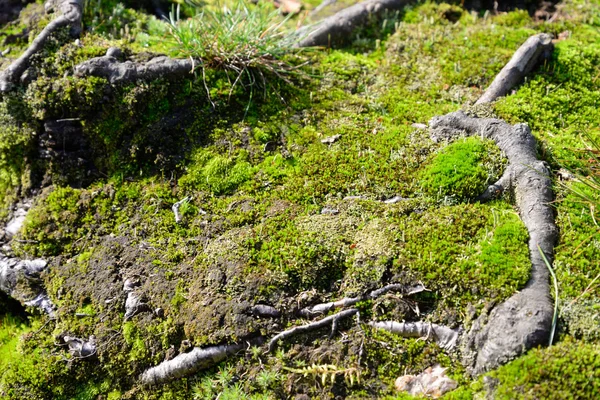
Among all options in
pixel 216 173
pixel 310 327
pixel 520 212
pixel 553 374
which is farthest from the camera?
pixel 216 173

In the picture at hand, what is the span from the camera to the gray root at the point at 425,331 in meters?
3.59

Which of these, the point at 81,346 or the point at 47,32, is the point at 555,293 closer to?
the point at 81,346

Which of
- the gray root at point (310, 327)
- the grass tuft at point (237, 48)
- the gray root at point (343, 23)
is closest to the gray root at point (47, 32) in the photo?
the grass tuft at point (237, 48)

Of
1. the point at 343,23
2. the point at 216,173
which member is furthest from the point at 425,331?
the point at 343,23

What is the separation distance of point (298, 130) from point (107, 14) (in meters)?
3.00

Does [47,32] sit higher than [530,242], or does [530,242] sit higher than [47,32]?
[47,32]

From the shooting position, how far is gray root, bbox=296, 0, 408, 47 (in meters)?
6.11

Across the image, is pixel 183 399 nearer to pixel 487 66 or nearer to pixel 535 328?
pixel 535 328

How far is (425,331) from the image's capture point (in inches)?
144

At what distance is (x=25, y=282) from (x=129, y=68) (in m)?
2.31

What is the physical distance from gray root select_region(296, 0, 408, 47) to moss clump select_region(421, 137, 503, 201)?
7.80ft

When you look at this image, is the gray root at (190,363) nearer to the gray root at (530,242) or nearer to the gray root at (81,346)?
the gray root at (81,346)

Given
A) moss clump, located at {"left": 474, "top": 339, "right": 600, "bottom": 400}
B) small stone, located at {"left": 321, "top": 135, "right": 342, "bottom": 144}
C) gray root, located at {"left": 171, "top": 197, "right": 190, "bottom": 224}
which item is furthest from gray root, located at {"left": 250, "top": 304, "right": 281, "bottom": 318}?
small stone, located at {"left": 321, "top": 135, "right": 342, "bottom": 144}

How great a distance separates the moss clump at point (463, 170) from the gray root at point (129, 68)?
267 cm
